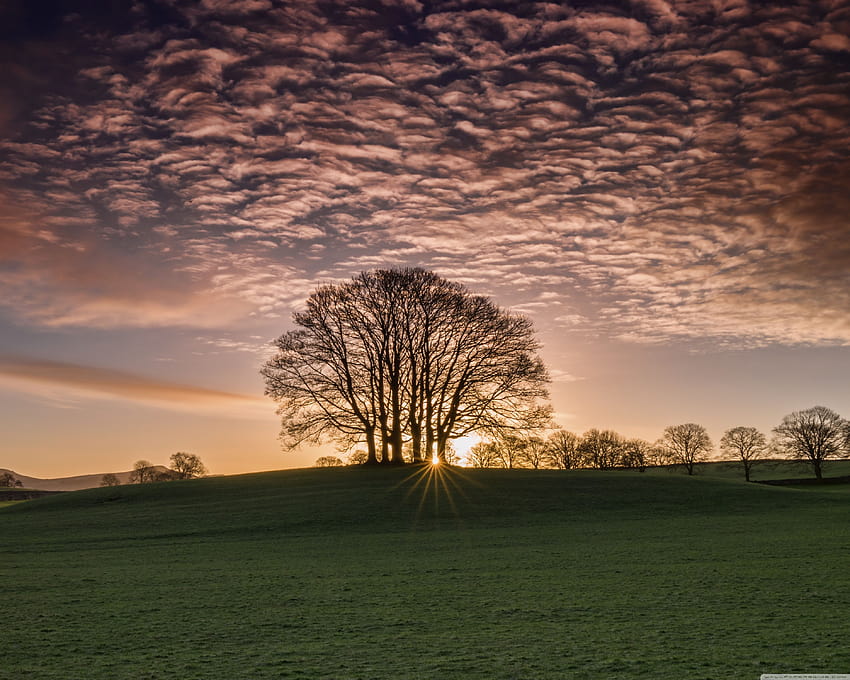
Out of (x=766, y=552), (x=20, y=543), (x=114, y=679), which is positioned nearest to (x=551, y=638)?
(x=114, y=679)

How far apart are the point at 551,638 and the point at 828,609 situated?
461 centimetres

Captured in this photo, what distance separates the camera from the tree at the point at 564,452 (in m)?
103

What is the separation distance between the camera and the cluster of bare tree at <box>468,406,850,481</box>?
307ft

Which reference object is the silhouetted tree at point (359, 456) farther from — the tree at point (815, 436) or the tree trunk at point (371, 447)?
the tree at point (815, 436)

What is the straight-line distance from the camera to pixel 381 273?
50594 mm

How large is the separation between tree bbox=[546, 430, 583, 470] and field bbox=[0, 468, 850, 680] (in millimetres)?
68961

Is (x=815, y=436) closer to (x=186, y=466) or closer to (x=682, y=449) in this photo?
(x=682, y=449)

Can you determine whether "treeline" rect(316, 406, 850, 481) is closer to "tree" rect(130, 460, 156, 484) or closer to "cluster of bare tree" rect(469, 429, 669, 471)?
"cluster of bare tree" rect(469, 429, 669, 471)

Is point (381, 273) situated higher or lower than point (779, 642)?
higher

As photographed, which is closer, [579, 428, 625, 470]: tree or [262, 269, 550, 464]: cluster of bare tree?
[262, 269, 550, 464]: cluster of bare tree

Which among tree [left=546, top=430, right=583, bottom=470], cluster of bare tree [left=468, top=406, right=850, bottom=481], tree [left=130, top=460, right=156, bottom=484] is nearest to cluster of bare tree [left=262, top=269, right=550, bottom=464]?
cluster of bare tree [left=468, top=406, right=850, bottom=481]

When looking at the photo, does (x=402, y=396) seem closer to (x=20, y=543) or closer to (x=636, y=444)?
(x=20, y=543)

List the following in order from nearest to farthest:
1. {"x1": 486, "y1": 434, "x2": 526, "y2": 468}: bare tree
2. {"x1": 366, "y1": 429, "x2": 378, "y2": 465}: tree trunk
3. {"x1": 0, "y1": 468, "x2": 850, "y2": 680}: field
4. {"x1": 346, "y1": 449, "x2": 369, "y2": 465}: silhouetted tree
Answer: {"x1": 0, "y1": 468, "x2": 850, "y2": 680}: field
{"x1": 486, "y1": 434, "x2": 526, "y2": 468}: bare tree
{"x1": 366, "y1": 429, "x2": 378, "y2": 465}: tree trunk
{"x1": 346, "y1": 449, "x2": 369, "y2": 465}: silhouetted tree

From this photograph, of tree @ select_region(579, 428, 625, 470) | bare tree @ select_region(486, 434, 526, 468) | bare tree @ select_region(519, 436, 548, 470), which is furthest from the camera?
tree @ select_region(579, 428, 625, 470)
